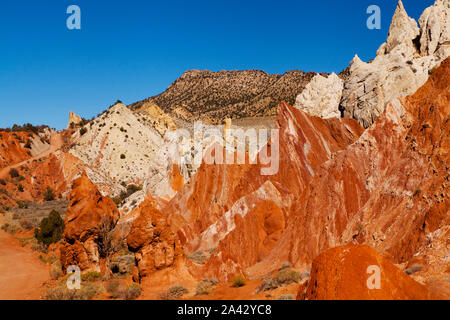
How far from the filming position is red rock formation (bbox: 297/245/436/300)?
6945mm

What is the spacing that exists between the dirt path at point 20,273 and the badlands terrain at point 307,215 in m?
0.15

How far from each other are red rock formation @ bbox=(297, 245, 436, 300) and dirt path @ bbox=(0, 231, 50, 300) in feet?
53.8

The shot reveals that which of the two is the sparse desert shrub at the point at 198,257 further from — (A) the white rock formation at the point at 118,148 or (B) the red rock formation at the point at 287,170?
(A) the white rock formation at the point at 118,148

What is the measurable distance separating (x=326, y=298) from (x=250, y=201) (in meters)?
17.9

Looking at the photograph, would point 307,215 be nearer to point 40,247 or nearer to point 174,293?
point 174,293

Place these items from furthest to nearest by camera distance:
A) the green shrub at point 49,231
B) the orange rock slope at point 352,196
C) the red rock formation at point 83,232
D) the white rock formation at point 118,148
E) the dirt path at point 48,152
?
the white rock formation at point 118,148 < the dirt path at point 48,152 < the green shrub at point 49,231 < the red rock formation at point 83,232 < the orange rock slope at point 352,196

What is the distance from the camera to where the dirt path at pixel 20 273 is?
19203 mm

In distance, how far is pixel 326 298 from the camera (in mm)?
7375

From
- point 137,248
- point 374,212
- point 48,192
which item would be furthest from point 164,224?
point 48,192

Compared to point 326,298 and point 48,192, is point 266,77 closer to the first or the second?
point 48,192

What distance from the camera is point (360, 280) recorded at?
7.21 metres

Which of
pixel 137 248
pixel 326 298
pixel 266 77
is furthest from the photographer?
pixel 266 77
